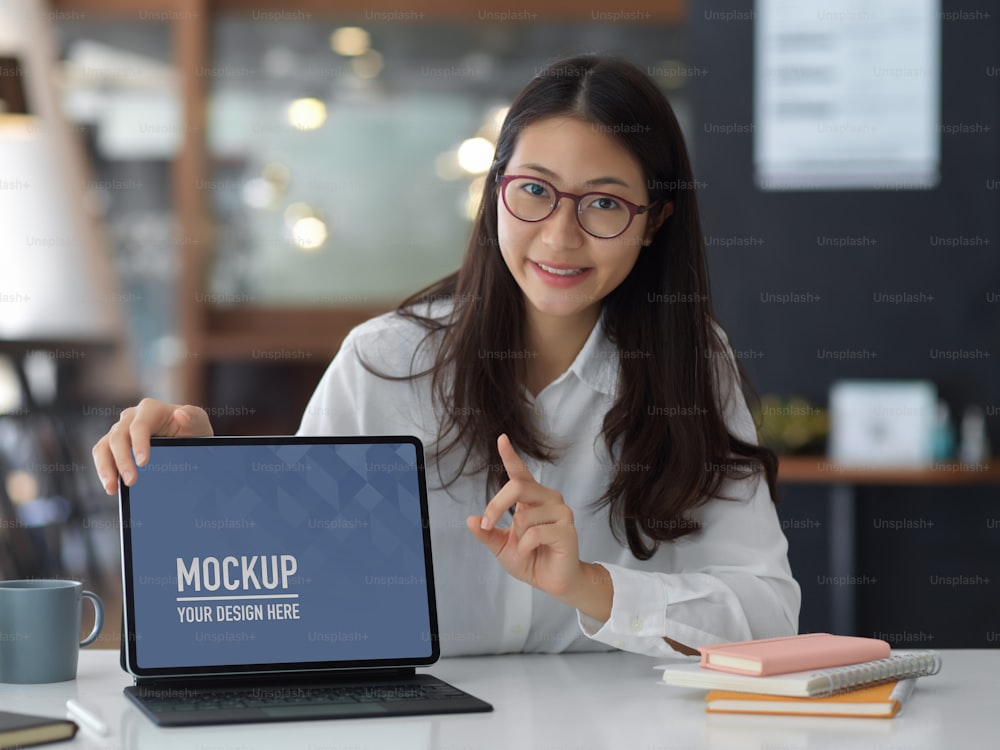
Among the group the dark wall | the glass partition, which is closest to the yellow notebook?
the dark wall

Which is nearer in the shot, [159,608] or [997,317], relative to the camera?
[159,608]

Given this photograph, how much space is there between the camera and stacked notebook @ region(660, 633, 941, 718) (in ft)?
3.98

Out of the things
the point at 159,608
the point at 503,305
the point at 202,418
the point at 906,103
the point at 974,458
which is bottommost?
the point at 974,458

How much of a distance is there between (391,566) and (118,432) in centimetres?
33

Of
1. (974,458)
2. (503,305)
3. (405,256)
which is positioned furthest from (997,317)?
(503,305)

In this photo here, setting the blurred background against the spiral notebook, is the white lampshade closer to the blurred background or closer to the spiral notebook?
the blurred background

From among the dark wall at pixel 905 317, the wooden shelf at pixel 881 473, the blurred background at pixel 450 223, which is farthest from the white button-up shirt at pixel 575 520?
the dark wall at pixel 905 317

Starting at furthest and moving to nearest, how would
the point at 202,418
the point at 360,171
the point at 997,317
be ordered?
the point at 360,171 < the point at 997,317 < the point at 202,418

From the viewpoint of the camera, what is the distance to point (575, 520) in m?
1.75

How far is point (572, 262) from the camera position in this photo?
64.6 inches

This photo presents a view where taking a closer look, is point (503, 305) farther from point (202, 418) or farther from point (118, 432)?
point (118, 432)

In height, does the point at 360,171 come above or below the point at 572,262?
above

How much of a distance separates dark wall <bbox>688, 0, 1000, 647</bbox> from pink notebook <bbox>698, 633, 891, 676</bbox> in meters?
2.66

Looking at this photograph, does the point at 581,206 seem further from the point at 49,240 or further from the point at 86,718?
the point at 49,240
